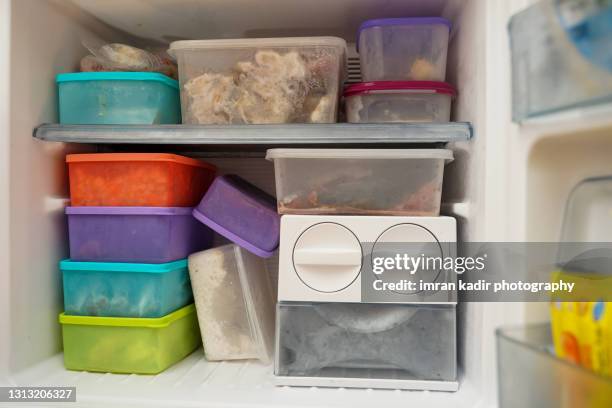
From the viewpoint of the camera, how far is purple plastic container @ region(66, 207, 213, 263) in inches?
38.9

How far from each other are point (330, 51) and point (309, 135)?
0.19 metres

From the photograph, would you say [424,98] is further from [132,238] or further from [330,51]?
[132,238]

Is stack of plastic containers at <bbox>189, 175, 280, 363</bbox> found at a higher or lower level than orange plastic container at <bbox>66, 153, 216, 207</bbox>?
lower

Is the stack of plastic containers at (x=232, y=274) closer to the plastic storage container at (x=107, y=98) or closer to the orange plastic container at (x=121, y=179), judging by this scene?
the orange plastic container at (x=121, y=179)

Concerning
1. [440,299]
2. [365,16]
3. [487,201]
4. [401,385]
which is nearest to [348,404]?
[401,385]

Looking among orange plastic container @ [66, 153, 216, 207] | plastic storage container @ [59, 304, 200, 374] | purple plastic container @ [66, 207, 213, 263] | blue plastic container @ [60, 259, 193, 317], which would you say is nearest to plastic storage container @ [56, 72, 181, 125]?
orange plastic container @ [66, 153, 216, 207]

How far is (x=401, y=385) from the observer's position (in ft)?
2.90

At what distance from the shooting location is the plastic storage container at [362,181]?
0.93 metres

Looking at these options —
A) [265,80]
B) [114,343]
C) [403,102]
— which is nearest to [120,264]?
[114,343]

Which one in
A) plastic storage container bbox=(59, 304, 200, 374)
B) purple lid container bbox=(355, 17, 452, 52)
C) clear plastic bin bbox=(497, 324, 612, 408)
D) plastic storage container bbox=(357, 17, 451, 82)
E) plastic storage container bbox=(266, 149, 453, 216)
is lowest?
plastic storage container bbox=(59, 304, 200, 374)

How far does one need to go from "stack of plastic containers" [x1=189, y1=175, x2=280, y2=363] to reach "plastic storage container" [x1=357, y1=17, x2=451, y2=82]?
0.39 metres

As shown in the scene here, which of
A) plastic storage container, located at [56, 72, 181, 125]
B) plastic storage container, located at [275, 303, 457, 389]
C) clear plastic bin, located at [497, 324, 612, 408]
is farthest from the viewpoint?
plastic storage container, located at [56, 72, 181, 125]

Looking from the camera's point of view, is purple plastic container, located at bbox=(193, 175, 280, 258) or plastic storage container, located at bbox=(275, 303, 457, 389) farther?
purple plastic container, located at bbox=(193, 175, 280, 258)

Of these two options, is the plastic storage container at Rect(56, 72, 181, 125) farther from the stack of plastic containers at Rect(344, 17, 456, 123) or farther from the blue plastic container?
the stack of plastic containers at Rect(344, 17, 456, 123)
